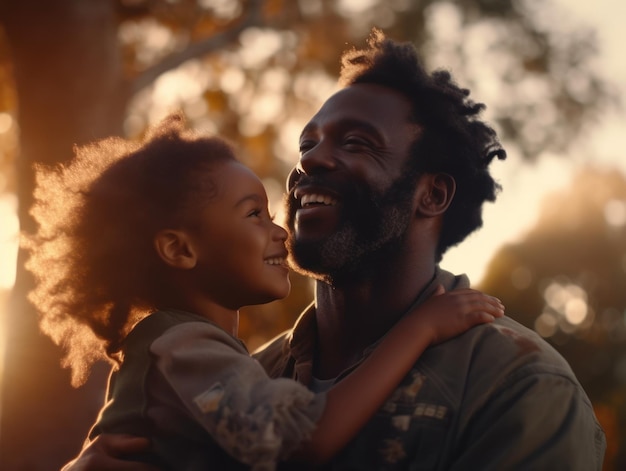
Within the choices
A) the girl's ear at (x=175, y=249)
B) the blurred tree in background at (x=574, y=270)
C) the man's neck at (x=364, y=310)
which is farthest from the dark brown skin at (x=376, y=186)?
the blurred tree in background at (x=574, y=270)

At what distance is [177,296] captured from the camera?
3.68 metres

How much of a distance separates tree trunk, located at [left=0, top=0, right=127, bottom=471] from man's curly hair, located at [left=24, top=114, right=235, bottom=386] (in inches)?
138

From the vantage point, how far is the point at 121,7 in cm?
1014

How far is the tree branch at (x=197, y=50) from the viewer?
8.58 meters

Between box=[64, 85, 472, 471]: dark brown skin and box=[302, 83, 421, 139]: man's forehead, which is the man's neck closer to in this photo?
box=[64, 85, 472, 471]: dark brown skin

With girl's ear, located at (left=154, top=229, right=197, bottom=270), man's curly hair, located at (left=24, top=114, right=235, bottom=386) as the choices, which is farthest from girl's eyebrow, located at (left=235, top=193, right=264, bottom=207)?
girl's ear, located at (left=154, top=229, right=197, bottom=270)

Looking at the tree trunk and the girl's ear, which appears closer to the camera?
the girl's ear

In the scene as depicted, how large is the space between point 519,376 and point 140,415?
124 cm

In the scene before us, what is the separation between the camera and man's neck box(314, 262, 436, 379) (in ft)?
13.7

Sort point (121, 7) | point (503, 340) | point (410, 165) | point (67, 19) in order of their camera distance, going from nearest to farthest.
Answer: point (503, 340) → point (410, 165) → point (67, 19) → point (121, 7)

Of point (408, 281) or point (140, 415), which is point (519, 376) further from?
point (140, 415)

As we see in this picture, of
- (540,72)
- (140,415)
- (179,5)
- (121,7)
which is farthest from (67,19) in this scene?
(540,72)

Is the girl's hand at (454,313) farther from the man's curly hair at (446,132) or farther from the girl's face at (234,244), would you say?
the man's curly hair at (446,132)

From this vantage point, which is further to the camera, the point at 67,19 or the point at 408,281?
the point at 67,19
